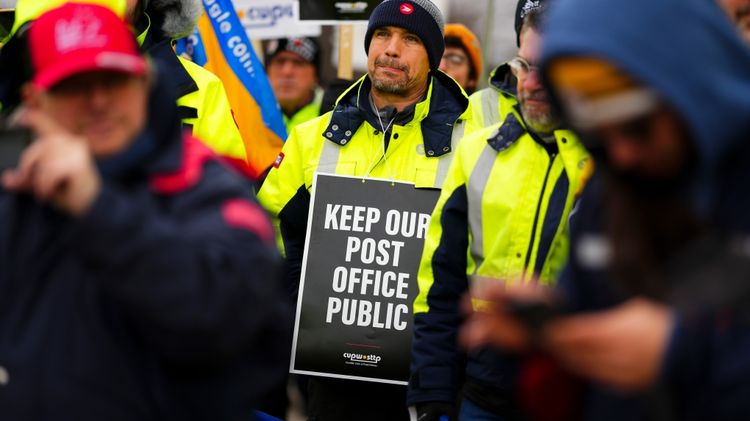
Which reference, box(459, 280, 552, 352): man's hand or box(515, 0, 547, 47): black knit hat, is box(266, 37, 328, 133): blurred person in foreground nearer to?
box(515, 0, 547, 47): black knit hat

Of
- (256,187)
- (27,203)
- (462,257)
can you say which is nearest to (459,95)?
(256,187)

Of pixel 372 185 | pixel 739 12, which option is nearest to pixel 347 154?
pixel 372 185

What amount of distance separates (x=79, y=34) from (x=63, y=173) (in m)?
0.43

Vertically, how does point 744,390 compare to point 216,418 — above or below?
above

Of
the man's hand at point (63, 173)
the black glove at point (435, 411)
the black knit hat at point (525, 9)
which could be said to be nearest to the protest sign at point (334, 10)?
the black knit hat at point (525, 9)

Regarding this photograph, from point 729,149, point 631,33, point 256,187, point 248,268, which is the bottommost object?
point 256,187

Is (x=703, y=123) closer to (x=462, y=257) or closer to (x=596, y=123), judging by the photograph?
(x=596, y=123)

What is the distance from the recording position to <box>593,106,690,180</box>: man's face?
2.16 meters

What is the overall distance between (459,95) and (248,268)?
3.61m

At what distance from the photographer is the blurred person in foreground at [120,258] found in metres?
2.40

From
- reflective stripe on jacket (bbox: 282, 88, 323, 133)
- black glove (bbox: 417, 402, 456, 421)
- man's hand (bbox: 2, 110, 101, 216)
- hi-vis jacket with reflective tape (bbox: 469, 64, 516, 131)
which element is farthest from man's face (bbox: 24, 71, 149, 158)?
reflective stripe on jacket (bbox: 282, 88, 323, 133)

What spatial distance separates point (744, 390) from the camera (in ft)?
6.84

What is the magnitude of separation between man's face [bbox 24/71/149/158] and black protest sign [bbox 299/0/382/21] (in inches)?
212

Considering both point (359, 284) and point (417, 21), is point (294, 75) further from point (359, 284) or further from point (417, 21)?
point (359, 284)
